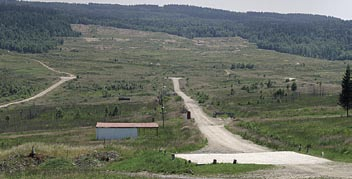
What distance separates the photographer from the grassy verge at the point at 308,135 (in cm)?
4790

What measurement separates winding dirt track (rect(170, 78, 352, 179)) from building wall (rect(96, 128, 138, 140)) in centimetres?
896

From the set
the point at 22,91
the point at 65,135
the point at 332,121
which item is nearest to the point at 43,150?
the point at 65,135

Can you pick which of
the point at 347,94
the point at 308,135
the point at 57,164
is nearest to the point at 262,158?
the point at 308,135

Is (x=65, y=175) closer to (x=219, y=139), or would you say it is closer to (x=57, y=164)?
(x=57, y=164)

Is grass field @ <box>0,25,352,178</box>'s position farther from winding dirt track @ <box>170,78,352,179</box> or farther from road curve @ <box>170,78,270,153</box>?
winding dirt track @ <box>170,78,352,179</box>

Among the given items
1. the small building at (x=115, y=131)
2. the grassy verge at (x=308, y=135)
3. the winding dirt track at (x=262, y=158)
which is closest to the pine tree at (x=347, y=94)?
the grassy verge at (x=308, y=135)

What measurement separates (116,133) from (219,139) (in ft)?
51.7

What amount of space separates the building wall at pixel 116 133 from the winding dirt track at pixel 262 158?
353 inches

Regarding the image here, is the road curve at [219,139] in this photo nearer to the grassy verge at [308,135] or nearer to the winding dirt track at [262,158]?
the winding dirt track at [262,158]

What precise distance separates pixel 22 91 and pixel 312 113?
306 ft

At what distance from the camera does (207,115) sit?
93125 mm

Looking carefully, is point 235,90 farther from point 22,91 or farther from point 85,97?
point 22,91

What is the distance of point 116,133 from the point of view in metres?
71.1

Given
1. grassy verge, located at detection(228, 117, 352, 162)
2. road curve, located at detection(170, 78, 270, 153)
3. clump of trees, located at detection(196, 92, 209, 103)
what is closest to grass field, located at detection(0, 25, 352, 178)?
grassy verge, located at detection(228, 117, 352, 162)
